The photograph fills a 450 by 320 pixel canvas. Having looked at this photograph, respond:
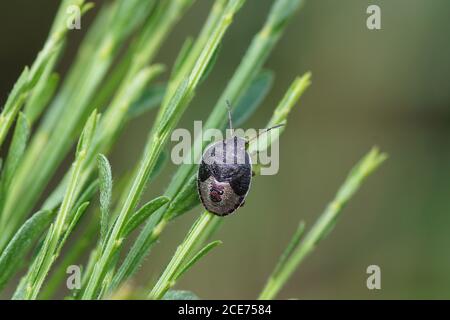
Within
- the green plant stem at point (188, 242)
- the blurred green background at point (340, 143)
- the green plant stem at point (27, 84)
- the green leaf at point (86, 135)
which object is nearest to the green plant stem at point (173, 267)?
the green plant stem at point (188, 242)

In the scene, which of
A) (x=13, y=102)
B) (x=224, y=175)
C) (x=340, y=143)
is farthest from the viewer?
(x=340, y=143)

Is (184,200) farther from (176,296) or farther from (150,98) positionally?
(150,98)

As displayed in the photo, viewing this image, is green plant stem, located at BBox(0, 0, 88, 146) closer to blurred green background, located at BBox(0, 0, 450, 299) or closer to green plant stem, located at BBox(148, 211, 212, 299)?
green plant stem, located at BBox(148, 211, 212, 299)

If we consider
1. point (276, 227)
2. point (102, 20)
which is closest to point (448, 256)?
point (276, 227)

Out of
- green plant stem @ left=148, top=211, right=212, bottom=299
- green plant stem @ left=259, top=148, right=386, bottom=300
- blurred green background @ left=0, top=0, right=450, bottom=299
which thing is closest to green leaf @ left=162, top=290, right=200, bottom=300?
green plant stem @ left=148, top=211, right=212, bottom=299

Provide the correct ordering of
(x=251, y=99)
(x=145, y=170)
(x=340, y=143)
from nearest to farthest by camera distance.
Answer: (x=145, y=170) → (x=251, y=99) → (x=340, y=143)

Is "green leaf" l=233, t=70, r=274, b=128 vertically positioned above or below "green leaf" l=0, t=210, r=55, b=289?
above

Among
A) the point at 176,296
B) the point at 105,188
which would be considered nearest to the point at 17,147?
the point at 105,188
